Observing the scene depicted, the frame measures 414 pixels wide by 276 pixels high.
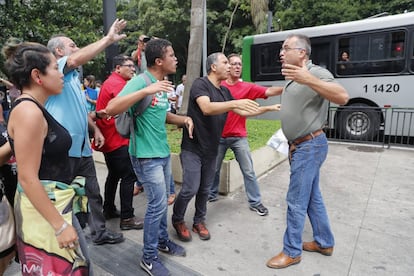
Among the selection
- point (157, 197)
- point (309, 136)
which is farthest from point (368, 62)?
point (157, 197)

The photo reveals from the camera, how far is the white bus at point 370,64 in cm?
714

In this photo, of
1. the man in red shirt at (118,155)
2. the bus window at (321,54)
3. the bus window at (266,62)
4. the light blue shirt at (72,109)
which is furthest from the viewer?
the bus window at (266,62)

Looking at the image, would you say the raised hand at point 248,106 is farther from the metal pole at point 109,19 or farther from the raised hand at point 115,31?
the metal pole at point 109,19

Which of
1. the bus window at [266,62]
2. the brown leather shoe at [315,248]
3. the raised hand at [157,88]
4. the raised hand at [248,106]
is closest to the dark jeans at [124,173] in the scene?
the raised hand at [157,88]

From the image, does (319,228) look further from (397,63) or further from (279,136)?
(397,63)

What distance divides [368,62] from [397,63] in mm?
606

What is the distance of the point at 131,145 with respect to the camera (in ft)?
8.59

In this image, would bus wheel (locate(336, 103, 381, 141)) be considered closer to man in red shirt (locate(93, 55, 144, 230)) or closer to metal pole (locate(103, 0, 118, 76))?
metal pole (locate(103, 0, 118, 76))

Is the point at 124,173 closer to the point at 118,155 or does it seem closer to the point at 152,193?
the point at 118,155

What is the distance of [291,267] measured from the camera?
2756mm

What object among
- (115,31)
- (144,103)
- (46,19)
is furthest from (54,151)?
(46,19)

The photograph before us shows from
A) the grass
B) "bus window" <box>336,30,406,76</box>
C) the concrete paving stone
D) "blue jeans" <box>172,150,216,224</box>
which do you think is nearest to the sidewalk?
the concrete paving stone

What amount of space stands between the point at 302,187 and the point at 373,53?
246 inches

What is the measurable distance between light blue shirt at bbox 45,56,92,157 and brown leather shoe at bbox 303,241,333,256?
218cm
